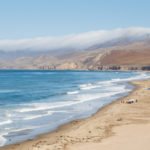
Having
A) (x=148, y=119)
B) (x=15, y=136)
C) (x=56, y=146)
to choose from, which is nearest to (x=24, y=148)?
(x=56, y=146)

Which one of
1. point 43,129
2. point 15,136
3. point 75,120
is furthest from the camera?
point 75,120

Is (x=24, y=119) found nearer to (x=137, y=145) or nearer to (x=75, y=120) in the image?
(x=75, y=120)

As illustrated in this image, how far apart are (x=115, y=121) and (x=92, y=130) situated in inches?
157

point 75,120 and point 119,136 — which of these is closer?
point 119,136

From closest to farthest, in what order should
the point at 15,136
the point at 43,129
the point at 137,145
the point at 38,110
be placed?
the point at 137,145 < the point at 15,136 < the point at 43,129 < the point at 38,110

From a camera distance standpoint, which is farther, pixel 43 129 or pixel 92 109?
pixel 92 109

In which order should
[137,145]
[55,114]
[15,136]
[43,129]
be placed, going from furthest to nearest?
[55,114] → [43,129] → [15,136] → [137,145]

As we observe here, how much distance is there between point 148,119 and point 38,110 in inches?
439

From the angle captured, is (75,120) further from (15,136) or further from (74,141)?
(74,141)

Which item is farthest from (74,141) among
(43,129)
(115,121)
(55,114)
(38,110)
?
(38,110)

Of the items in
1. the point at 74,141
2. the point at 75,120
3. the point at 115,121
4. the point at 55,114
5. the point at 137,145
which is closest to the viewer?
the point at 137,145

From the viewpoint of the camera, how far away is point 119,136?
66.8ft

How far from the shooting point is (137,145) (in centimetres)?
1798

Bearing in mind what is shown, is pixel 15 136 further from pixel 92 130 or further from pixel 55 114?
pixel 55 114
